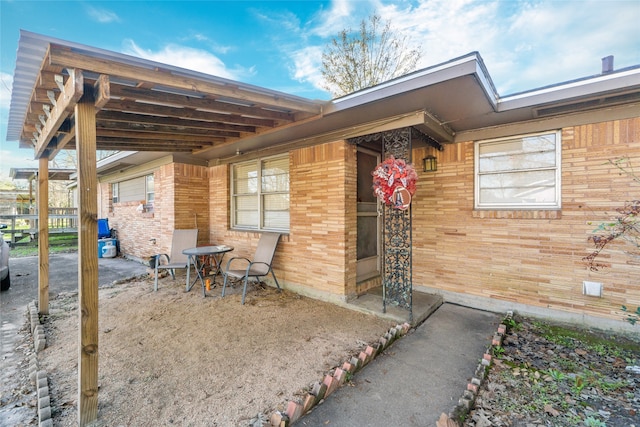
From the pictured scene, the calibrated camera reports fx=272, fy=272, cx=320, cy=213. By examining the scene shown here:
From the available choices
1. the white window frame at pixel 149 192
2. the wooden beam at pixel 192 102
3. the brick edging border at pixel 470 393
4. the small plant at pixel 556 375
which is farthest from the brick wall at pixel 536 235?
the white window frame at pixel 149 192

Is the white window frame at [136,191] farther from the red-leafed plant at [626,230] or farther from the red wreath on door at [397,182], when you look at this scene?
the red-leafed plant at [626,230]

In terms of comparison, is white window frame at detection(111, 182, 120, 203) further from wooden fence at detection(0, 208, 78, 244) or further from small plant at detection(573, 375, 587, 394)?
small plant at detection(573, 375, 587, 394)

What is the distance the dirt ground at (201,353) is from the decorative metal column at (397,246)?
21.7 inches

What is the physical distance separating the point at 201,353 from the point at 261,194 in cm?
335

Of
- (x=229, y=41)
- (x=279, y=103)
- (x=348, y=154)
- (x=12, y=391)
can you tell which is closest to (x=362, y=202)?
(x=348, y=154)

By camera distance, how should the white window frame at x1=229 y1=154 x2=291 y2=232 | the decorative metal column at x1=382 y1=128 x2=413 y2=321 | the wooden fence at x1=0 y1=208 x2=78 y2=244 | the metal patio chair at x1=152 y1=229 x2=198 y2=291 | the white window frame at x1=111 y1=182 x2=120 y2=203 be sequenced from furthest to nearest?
the wooden fence at x1=0 y1=208 x2=78 y2=244 → the white window frame at x1=111 y1=182 x2=120 y2=203 → the metal patio chair at x1=152 y1=229 x2=198 y2=291 → the white window frame at x1=229 y1=154 x2=291 y2=232 → the decorative metal column at x1=382 y1=128 x2=413 y2=321

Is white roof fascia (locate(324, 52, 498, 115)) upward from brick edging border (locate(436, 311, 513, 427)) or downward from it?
upward

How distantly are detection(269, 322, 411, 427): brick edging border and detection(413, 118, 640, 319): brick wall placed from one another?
1.81m

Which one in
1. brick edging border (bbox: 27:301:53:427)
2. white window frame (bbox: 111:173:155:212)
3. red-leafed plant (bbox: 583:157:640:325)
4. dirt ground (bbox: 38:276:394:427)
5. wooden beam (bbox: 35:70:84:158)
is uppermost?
wooden beam (bbox: 35:70:84:158)

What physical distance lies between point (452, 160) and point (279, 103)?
286 centimetres

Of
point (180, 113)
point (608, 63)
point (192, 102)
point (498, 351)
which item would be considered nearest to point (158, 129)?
point (180, 113)

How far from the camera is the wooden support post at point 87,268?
6.11 feet

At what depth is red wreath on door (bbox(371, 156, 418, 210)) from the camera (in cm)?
338

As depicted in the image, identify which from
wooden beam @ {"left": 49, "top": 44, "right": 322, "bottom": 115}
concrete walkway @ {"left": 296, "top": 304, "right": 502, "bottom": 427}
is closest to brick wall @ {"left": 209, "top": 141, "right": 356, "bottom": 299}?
wooden beam @ {"left": 49, "top": 44, "right": 322, "bottom": 115}
